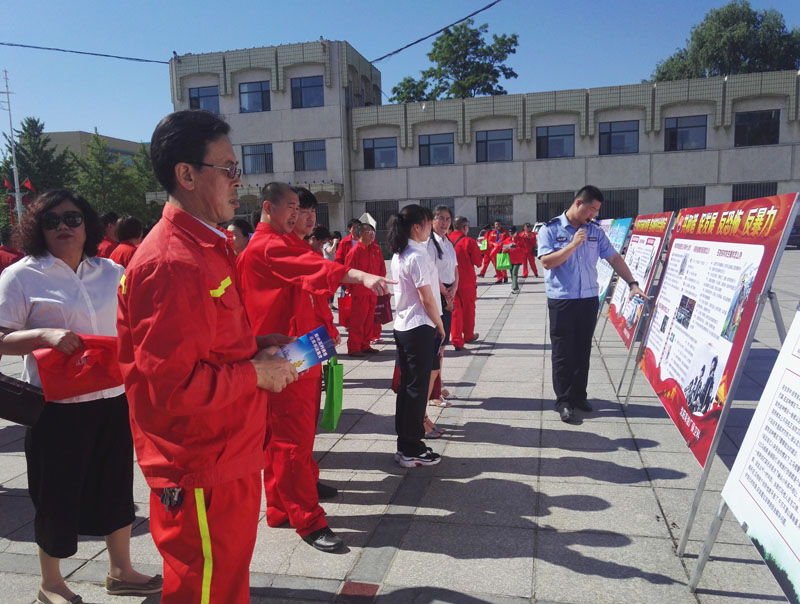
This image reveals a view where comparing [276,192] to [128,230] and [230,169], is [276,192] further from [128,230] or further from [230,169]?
[128,230]

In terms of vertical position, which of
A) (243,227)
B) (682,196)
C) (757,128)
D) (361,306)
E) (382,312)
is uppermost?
(757,128)

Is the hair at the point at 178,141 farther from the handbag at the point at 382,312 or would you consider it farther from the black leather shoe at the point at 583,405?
the handbag at the point at 382,312

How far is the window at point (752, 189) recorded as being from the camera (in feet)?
101

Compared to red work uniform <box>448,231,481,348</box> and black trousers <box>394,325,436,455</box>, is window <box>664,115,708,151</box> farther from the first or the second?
black trousers <box>394,325,436,455</box>

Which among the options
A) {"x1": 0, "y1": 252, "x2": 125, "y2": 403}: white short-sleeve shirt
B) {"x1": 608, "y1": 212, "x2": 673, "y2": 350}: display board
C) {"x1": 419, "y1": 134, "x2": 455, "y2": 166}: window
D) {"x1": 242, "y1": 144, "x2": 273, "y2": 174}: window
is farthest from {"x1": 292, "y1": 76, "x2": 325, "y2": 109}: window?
{"x1": 0, "y1": 252, "x2": 125, "y2": 403}: white short-sleeve shirt

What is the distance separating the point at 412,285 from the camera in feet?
13.1

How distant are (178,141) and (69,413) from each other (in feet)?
4.80

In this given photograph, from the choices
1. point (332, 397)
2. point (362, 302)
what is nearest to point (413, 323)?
point (332, 397)

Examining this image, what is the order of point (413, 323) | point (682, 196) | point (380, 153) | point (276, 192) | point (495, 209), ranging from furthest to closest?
point (380, 153)
point (495, 209)
point (682, 196)
point (413, 323)
point (276, 192)

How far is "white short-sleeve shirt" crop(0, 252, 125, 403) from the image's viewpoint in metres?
2.51

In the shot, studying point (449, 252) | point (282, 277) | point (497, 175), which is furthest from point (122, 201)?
point (282, 277)

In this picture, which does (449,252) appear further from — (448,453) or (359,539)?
(359,539)

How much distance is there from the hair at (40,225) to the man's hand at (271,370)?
141 cm

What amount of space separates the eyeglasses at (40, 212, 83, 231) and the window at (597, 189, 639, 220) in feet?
105
